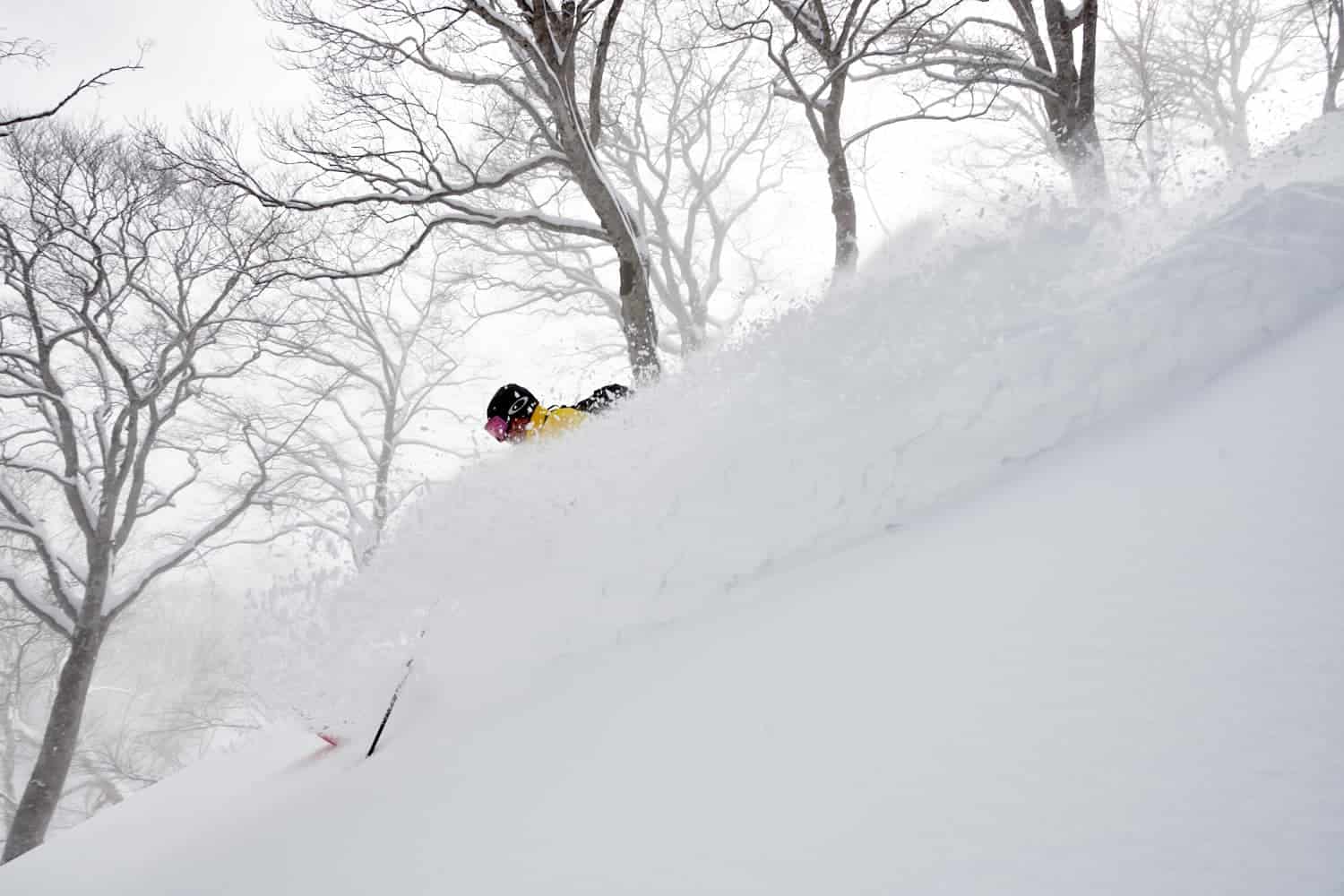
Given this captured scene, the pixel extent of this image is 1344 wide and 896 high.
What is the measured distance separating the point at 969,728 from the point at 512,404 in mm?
4878

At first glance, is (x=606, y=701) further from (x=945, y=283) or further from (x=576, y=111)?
Result: (x=576, y=111)

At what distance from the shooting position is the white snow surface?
1314mm

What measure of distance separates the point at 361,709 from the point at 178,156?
6.62m

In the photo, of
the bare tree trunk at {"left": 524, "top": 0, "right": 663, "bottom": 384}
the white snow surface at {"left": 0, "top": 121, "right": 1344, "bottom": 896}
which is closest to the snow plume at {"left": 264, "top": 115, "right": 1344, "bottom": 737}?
the white snow surface at {"left": 0, "top": 121, "right": 1344, "bottom": 896}

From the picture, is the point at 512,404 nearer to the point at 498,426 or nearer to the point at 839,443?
the point at 498,426

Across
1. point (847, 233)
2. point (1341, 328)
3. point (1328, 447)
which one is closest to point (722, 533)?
point (1328, 447)

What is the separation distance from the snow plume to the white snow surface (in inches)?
0.9

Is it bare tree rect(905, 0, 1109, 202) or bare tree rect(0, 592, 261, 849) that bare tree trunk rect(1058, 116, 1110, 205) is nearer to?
bare tree rect(905, 0, 1109, 202)

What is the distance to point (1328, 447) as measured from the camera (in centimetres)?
206

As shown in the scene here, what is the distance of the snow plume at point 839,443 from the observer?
3211 millimetres

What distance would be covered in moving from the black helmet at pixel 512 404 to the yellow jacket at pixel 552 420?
89mm

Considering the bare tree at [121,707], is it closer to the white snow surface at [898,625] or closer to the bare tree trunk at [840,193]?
the white snow surface at [898,625]

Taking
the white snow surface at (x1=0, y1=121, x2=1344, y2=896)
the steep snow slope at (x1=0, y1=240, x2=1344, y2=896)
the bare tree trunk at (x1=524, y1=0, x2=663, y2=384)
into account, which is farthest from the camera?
the bare tree trunk at (x1=524, y1=0, x2=663, y2=384)

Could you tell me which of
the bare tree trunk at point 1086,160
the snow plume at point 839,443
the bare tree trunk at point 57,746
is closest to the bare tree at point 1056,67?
the bare tree trunk at point 1086,160
